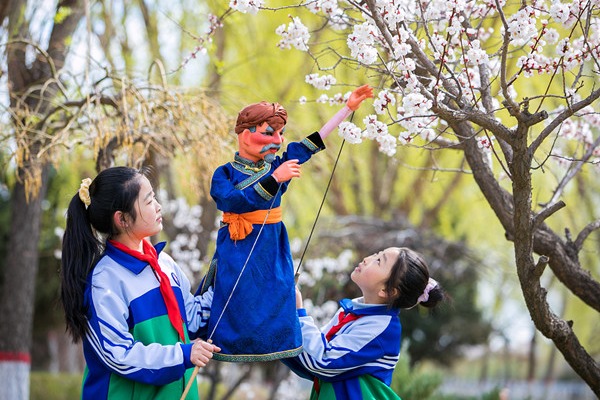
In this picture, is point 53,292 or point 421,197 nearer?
point 53,292

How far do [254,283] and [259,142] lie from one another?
531 mm

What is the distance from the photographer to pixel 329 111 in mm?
10805

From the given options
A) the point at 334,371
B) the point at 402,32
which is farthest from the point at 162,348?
the point at 402,32

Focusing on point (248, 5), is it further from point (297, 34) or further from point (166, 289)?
point (166, 289)

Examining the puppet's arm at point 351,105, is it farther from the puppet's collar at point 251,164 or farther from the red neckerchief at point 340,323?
the red neckerchief at point 340,323

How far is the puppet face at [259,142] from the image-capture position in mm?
2924

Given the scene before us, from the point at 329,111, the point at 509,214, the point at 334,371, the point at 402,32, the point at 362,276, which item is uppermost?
the point at 329,111

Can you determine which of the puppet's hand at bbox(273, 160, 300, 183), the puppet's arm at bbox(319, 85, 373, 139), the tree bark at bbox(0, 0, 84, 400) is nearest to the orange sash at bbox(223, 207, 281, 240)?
the puppet's hand at bbox(273, 160, 300, 183)

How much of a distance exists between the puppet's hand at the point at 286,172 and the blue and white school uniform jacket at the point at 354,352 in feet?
1.92

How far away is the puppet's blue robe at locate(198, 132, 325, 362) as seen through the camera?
2.82m

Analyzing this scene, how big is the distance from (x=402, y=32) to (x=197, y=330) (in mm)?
1449

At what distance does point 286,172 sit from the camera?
282 cm

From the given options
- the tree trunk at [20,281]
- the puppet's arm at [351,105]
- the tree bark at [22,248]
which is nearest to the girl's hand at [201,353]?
the puppet's arm at [351,105]

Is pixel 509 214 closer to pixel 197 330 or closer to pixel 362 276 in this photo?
pixel 362 276
